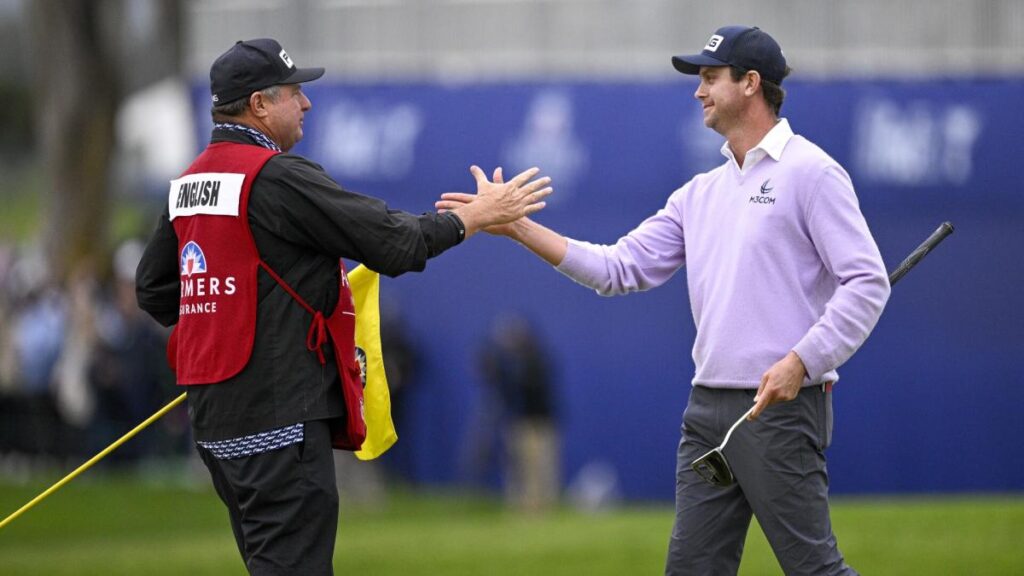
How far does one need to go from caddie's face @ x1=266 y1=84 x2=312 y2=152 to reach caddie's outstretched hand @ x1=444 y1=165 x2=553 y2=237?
63 cm

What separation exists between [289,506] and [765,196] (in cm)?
194

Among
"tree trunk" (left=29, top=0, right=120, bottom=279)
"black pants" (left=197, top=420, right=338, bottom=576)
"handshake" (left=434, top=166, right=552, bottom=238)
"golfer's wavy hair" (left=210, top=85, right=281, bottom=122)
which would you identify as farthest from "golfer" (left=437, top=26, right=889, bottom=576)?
"tree trunk" (left=29, top=0, right=120, bottom=279)

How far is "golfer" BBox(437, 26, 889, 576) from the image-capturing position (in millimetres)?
5918

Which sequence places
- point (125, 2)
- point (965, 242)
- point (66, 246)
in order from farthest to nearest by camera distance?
point (125, 2)
point (66, 246)
point (965, 242)

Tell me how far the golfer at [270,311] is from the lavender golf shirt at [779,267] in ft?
3.44

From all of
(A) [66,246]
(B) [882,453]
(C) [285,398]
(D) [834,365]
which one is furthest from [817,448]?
(A) [66,246]

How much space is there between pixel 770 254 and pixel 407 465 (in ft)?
44.9

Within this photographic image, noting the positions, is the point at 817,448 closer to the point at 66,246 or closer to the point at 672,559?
the point at 672,559

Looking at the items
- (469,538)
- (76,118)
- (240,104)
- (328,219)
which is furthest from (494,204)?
(76,118)

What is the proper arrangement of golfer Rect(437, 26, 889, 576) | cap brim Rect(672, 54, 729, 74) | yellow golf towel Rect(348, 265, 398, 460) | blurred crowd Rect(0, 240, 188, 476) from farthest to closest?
blurred crowd Rect(0, 240, 188, 476) → yellow golf towel Rect(348, 265, 398, 460) → cap brim Rect(672, 54, 729, 74) → golfer Rect(437, 26, 889, 576)

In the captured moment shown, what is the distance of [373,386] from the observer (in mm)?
6410

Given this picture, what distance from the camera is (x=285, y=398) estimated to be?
5.84m

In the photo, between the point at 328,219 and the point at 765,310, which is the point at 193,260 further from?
the point at 765,310

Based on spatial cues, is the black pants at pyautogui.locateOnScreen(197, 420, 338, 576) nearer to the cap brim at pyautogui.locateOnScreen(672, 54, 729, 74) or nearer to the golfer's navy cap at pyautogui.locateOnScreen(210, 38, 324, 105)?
the golfer's navy cap at pyautogui.locateOnScreen(210, 38, 324, 105)
